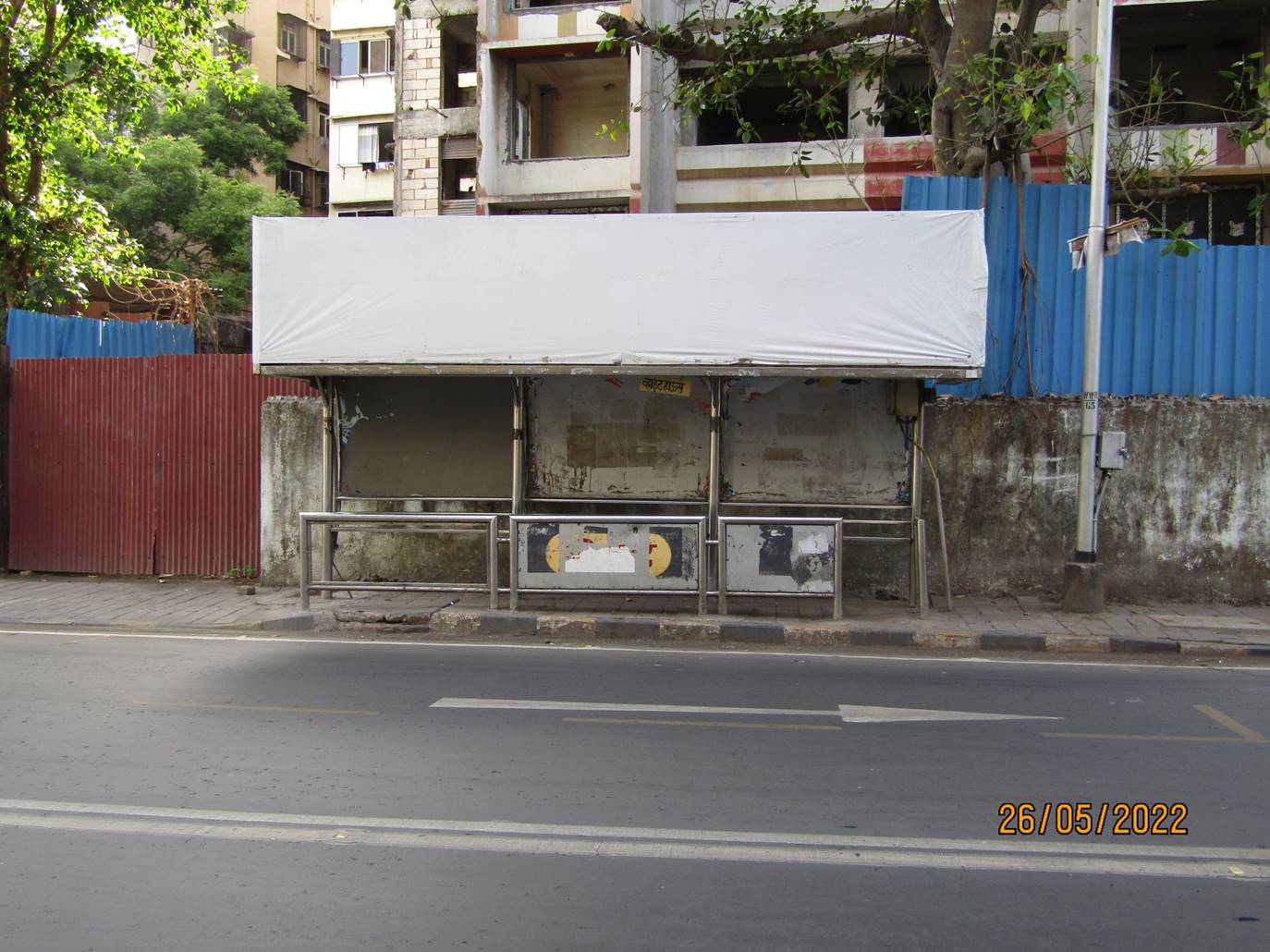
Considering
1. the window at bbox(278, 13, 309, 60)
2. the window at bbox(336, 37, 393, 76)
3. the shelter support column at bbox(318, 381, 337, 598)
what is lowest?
the shelter support column at bbox(318, 381, 337, 598)

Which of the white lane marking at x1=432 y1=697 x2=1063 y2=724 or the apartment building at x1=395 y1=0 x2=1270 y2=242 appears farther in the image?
the apartment building at x1=395 y1=0 x2=1270 y2=242

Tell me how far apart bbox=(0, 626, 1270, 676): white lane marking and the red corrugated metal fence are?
275cm

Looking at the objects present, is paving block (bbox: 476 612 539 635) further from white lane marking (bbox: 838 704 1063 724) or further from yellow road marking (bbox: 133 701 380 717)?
white lane marking (bbox: 838 704 1063 724)

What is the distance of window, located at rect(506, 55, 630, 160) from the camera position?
23.4m

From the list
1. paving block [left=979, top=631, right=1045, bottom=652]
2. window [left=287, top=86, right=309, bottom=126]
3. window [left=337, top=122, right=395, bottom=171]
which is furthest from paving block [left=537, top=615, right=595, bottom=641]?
window [left=287, top=86, right=309, bottom=126]

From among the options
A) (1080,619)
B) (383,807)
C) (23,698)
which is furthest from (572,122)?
(383,807)

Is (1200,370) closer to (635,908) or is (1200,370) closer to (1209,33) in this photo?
(635,908)

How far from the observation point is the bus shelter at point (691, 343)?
9.30 m

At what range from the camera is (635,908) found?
12.1 ft

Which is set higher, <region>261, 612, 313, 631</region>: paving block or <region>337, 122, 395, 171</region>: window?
<region>337, 122, 395, 171</region>: window

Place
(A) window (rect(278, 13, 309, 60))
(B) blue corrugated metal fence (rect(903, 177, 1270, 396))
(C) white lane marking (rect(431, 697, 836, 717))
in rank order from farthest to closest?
(A) window (rect(278, 13, 309, 60))
(B) blue corrugated metal fence (rect(903, 177, 1270, 396))
(C) white lane marking (rect(431, 697, 836, 717))

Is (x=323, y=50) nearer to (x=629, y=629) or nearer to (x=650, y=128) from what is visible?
(x=650, y=128)
